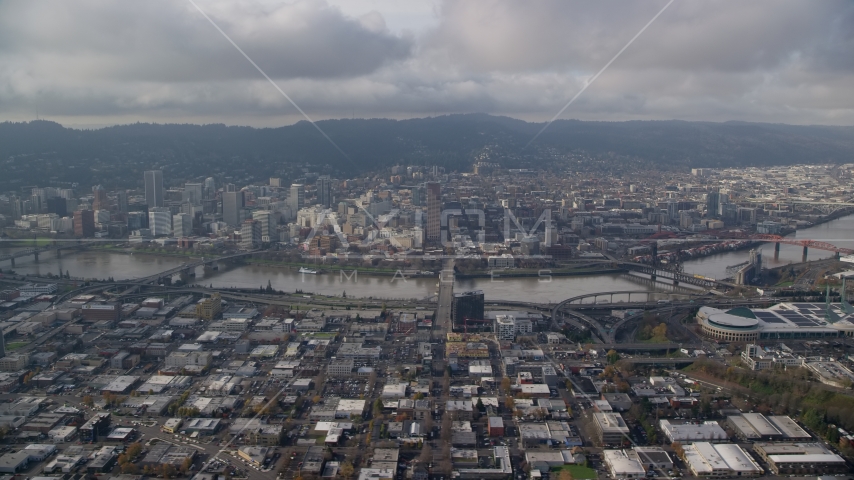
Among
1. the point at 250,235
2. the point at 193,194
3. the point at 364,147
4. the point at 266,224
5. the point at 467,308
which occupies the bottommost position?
the point at 467,308

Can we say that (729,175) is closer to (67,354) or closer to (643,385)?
(643,385)

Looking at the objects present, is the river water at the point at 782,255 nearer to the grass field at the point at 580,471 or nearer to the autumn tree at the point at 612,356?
the autumn tree at the point at 612,356

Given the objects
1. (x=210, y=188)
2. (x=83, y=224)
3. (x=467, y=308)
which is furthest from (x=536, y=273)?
(x=210, y=188)

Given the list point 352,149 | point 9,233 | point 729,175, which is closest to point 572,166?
point 729,175

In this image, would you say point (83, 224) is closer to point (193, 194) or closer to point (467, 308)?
point (193, 194)

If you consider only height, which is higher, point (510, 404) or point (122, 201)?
point (122, 201)

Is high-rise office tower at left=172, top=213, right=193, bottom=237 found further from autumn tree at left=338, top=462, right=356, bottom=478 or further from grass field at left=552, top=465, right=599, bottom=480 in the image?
grass field at left=552, top=465, right=599, bottom=480

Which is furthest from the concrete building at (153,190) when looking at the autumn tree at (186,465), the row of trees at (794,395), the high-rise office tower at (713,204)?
the row of trees at (794,395)
